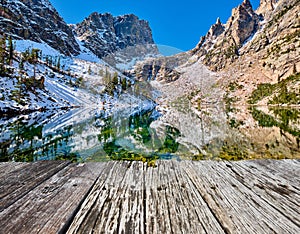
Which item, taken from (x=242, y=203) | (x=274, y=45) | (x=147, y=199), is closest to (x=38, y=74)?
(x=147, y=199)

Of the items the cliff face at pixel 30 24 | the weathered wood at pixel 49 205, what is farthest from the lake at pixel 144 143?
the cliff face at pixel 30 24

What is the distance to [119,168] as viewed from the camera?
9.27 ft

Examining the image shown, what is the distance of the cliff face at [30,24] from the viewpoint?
141 m

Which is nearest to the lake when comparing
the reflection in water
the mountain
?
the reflection in water

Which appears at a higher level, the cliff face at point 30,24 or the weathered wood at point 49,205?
the cliff face at point 30,24

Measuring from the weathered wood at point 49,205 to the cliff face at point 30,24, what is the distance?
169m

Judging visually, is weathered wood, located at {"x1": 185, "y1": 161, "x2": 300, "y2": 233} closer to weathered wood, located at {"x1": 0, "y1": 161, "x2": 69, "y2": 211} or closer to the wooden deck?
the wooden deck

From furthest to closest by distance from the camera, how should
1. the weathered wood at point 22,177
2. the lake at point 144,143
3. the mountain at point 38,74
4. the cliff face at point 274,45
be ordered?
the cliff face at point 274,45 → the mountain at point 38,74 → the lake at point 144,143 → the weathered wood at point 22,177

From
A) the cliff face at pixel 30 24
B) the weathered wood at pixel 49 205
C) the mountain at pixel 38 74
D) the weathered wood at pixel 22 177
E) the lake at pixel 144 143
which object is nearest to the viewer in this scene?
the weathered wood at pixel 49 205

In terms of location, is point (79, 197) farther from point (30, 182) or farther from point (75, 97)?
point (75, 97)

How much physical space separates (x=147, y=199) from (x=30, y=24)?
217049 millimetres

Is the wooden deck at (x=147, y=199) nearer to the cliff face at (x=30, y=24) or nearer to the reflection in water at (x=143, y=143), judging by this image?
the reflection in water at (x=143, y=143)

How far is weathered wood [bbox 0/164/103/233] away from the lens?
1.37 meters

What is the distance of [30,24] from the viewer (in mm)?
166125
